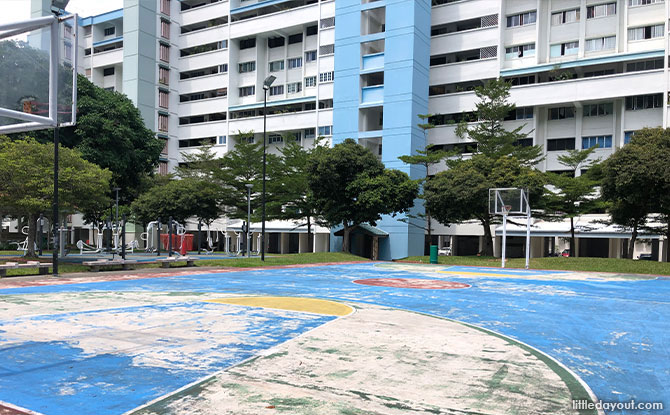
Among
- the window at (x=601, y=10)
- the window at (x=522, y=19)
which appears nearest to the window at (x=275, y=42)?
the window at (x=522, y=19)

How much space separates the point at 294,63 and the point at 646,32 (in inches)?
1300

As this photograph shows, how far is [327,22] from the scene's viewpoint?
51.3m

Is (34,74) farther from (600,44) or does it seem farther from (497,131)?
(600,44)

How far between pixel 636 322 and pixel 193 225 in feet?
177

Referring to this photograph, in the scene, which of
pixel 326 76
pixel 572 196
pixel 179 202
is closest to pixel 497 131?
pixel 572 196

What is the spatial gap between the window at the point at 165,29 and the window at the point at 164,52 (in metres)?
1.15

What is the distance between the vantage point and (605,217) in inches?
1636

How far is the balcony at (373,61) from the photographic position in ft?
151

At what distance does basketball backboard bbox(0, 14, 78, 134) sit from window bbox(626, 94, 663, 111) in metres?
43.6

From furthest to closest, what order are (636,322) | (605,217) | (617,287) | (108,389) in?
1. (605,217)
2. (617,287)
3. (636,322)
4. (108,389)

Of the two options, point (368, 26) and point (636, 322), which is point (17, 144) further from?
point (368, 26)

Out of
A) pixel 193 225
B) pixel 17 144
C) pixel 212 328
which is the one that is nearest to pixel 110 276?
pixel 17 144

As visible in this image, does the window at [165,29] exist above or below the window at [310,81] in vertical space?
above

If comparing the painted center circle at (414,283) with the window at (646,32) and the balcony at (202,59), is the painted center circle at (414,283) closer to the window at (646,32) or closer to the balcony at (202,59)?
the window at (646,32)
